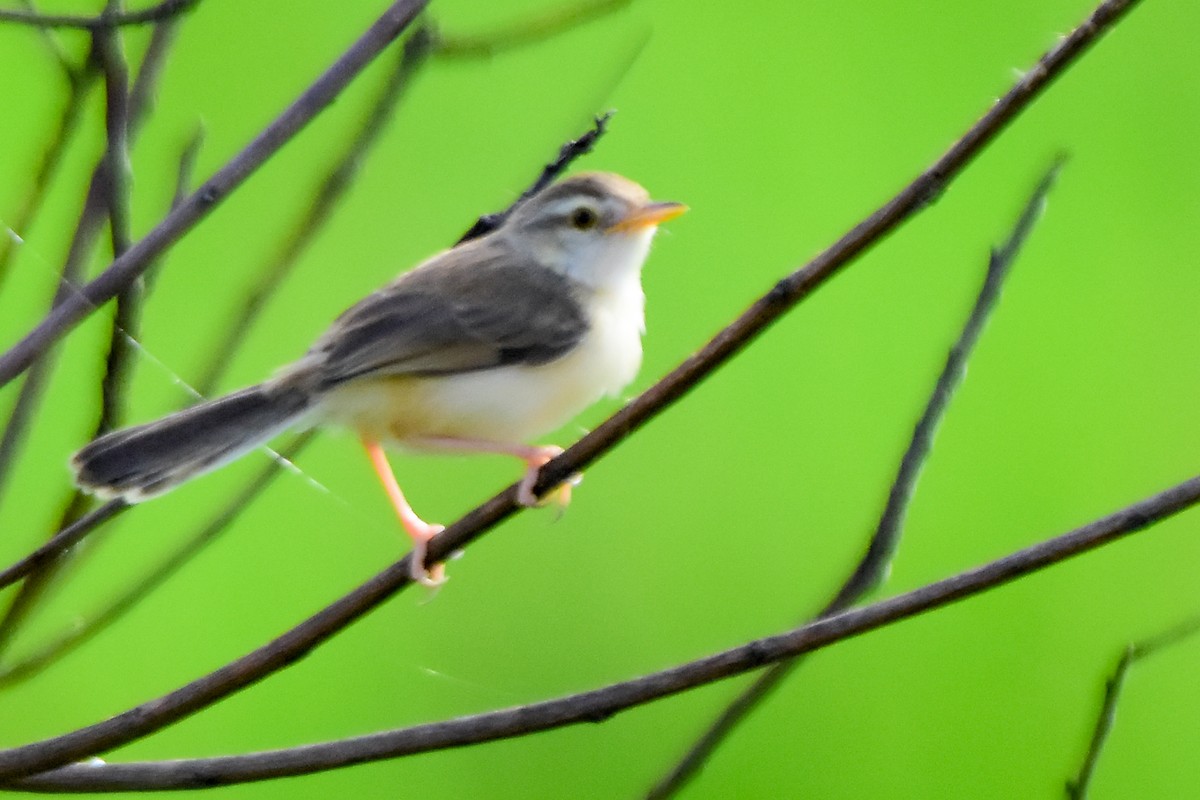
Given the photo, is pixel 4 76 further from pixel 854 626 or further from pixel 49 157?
pixel 854 626

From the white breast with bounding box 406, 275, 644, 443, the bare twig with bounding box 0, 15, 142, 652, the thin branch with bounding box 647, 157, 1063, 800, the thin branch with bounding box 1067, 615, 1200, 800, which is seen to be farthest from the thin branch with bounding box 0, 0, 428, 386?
the thin branch with bounding box 1067, 615, 1200, 800

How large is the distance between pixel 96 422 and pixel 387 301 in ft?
1.03

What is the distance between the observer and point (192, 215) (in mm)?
→ 686

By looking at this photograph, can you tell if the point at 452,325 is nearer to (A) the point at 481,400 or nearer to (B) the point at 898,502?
(A) the point at 481,400

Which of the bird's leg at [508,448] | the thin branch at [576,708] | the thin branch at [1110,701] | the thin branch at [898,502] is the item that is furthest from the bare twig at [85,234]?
the thin branch at [1110,701]

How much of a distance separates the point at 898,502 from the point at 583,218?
0.63 m

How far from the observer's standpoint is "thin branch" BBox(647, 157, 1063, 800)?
0.73m

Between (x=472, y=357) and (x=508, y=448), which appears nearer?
(x=508, y=448)

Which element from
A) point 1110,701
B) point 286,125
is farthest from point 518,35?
point 1110,701

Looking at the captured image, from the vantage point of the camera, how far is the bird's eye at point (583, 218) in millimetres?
1291

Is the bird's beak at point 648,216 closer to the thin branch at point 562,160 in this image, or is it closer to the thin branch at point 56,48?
the thin branch at point 562,160

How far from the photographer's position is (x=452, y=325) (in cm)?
119

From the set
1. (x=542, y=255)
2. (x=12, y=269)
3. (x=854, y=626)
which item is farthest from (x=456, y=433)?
(x=854, y=626)

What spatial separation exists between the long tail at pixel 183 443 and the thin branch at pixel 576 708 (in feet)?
0.57
